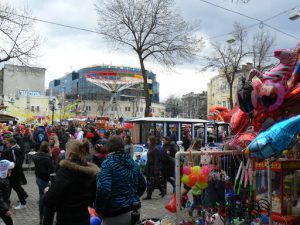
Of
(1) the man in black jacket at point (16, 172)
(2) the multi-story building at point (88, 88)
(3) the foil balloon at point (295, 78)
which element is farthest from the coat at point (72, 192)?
(2) the multi-story building at point (88, 88)

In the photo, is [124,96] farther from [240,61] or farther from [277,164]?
[277,164]

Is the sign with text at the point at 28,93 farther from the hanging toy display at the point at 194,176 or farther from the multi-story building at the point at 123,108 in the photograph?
the hanging toy display at the point at 194,176

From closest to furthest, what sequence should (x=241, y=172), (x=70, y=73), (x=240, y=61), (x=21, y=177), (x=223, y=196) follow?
(x=241, y=172)
(x=223, y=196)
(x=21, y=177)
(x=240, y=61)
(x=70, y=73)

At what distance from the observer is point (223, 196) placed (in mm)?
5539

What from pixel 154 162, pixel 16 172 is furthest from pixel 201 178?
pixel 154 162

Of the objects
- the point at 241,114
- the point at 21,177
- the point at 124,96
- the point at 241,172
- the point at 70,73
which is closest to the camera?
the point at 241,114

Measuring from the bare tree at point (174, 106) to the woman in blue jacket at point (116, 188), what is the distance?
8487 centimetres

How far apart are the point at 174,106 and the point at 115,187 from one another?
3563 inches

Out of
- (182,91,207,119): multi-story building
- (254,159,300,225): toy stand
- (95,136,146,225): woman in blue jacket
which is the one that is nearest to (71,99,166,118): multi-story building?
(182,91,207,119): multi-story building

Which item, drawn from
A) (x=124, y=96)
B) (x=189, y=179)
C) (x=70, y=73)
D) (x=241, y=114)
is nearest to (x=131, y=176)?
(x=189, y=179)

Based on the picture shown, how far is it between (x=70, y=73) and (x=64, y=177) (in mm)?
125492

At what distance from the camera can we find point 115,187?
444cm

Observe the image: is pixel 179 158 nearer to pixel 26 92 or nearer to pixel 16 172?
pixel 16 172

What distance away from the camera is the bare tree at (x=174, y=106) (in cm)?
9312
